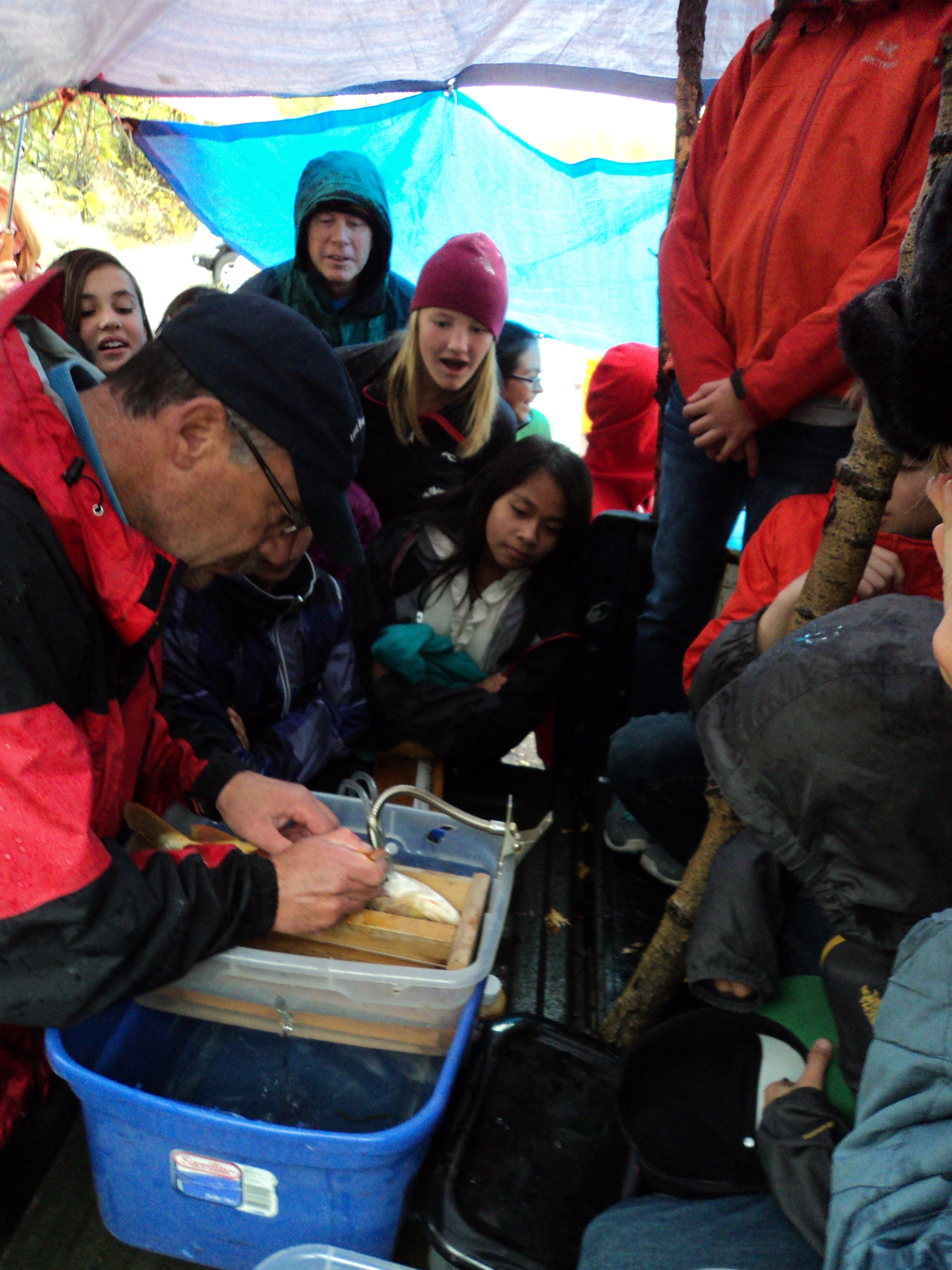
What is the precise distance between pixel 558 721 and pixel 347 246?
183 centimetres

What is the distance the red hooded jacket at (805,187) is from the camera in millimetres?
1677

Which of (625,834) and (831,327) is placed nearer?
(831,327)

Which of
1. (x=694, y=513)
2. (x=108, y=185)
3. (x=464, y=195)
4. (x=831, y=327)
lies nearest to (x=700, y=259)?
(x=831, y=327)

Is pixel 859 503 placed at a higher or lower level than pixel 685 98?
lower

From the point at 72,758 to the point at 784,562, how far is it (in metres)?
1.37

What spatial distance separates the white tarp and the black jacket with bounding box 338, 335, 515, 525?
1.24m

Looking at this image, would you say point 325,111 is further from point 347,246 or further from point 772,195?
point 772,195

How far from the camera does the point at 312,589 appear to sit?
2135 millimetres

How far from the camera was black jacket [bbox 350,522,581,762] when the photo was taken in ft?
7.43

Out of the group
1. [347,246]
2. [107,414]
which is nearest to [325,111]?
[347,246]

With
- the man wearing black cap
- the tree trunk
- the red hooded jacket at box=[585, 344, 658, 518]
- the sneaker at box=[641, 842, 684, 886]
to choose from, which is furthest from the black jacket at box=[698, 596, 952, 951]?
the red hooded jacket at box=[585, 344, 658, 518]

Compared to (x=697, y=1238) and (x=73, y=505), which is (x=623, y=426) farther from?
(x=697, y=1238)

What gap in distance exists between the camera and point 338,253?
295 centimetres

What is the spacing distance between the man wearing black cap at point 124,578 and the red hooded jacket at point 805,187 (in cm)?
108
